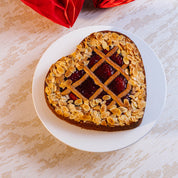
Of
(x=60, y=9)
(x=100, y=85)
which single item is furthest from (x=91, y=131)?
(x=60, y=9)

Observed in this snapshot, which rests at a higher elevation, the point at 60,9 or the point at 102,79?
the point at 60,9

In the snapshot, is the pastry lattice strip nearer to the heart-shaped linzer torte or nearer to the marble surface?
Answer: the heart-shaped linzer torte

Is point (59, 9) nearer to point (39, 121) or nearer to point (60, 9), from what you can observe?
point (60, 9)

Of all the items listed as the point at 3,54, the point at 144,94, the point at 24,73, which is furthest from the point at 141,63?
the point at 3,54

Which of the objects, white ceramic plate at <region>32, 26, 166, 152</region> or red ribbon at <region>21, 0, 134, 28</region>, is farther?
red ribbon at <region>21, 0, 134, 28</region>

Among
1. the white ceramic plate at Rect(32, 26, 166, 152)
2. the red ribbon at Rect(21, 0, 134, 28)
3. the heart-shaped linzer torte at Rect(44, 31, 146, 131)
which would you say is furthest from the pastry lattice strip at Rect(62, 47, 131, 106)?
the red ribbon at Rect(21, 0, 134, 28)

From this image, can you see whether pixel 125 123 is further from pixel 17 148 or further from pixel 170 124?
pixel 17 148

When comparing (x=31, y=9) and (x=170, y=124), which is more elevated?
(x=31, y=9)
